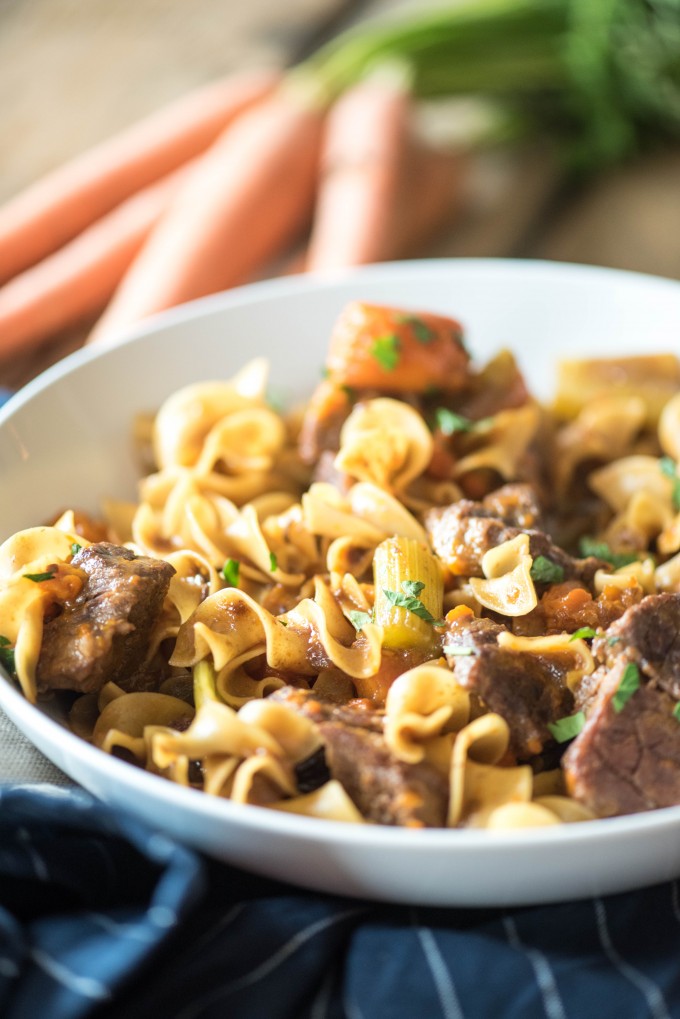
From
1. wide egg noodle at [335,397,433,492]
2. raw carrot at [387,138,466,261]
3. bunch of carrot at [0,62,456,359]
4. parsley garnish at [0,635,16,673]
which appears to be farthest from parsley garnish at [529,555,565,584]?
raw carrot at [387,138,466,261]

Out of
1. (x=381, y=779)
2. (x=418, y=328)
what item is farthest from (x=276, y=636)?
(x=418, y=328)

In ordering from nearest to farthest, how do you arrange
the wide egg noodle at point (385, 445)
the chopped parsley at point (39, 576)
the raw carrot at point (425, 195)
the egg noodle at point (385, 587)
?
the egg noodle at point (385, 587), the chopped parsley at point (39, 576), the wide egg noodle at point (385, 445), the raw carrot at point (425, 195)

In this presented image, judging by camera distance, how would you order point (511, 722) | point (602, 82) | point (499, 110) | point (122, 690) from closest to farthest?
point (511, 722) < point (122, 690) < point (602, 82) < point (499, 110)

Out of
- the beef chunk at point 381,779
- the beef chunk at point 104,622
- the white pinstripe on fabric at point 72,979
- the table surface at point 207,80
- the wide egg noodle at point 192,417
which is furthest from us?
the table surface at point 207,80

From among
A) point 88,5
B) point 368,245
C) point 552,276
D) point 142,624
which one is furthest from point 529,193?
point 142,624

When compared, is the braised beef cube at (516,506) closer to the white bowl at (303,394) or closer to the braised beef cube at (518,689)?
the braised beef cube at (518,689)

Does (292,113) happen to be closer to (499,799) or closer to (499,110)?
(499,110)

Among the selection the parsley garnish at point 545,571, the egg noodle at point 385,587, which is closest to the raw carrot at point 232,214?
the egg noodle at point 385,587
